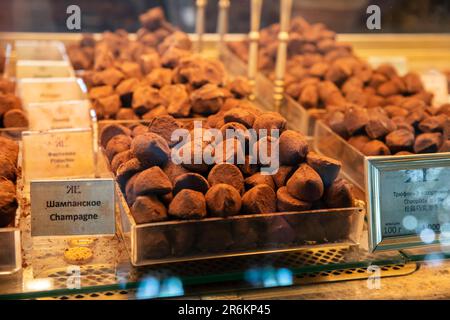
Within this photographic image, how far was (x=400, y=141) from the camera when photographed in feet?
4.50

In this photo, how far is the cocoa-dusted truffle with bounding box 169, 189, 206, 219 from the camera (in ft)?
3.30

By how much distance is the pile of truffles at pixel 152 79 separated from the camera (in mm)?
1513

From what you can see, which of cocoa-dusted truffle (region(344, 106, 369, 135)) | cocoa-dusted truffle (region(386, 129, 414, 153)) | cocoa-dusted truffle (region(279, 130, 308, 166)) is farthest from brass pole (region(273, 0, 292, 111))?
cocoa-dusted truffle (region(279, 130, 308, 166))

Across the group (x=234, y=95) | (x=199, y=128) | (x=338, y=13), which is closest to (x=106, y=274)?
(x=199, y=128)

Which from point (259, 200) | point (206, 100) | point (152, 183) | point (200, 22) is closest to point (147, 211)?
point (152, 183)

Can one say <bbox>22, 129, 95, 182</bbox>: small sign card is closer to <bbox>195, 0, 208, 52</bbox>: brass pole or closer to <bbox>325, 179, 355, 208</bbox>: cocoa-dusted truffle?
<bbox>325, 179, 355, 208</bbox>: cocoa-dusted truffle

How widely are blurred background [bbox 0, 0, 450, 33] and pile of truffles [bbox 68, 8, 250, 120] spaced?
0.11 m

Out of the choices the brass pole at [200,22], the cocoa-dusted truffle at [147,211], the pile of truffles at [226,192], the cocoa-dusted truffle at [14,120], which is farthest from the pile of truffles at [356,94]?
the cocoa-dusted truffle at [14,120]

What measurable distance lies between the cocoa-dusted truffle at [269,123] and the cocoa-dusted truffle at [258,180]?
0.09m

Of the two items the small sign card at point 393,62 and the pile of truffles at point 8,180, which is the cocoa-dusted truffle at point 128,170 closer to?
the pile of truffles at point 8,180

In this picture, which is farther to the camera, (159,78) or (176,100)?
(159,78)

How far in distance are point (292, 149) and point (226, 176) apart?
0.42 ft

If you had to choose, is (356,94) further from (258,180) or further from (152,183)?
(152,183)

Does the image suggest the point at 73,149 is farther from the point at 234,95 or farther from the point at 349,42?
the point at 349,42
